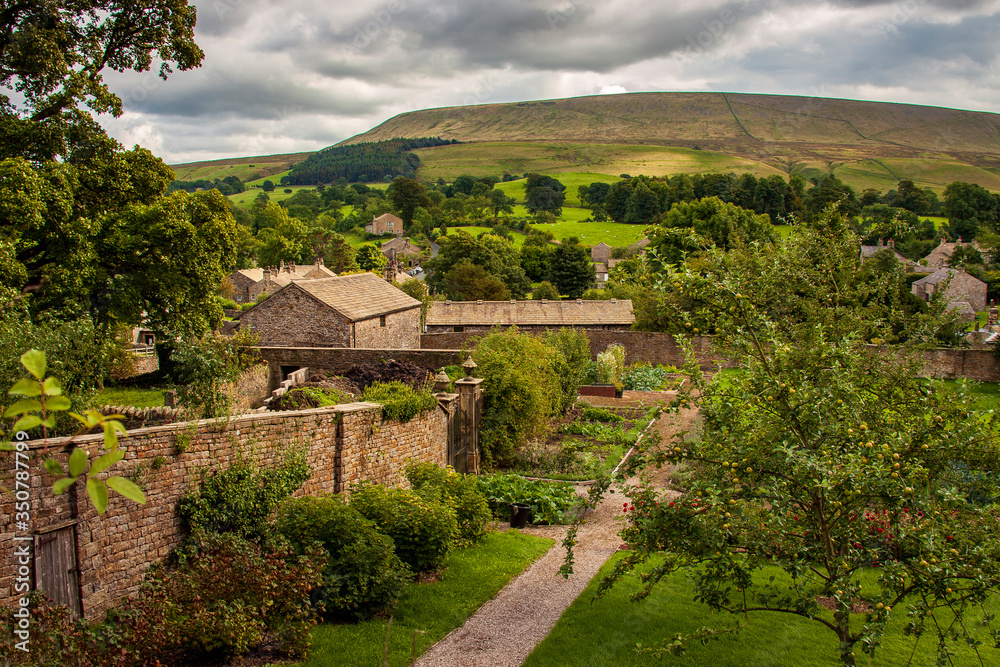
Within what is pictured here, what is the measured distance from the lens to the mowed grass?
8719 mm

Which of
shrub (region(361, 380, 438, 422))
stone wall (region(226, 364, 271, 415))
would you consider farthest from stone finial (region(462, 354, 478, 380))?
stone wall (region(226, 364, 271, 415))

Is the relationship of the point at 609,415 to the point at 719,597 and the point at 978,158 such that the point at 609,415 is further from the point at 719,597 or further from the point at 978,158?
the point at 978,158

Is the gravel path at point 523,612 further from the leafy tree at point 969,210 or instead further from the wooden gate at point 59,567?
the leafy tree at point 969,210

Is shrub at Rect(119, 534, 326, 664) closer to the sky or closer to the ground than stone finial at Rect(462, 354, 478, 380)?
closer to the ground

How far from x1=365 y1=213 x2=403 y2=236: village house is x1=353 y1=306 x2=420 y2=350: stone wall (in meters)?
80.3

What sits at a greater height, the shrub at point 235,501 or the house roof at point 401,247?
the house roof at point 401,247

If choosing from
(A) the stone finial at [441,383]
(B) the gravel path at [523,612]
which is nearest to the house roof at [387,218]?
(A) the stone finial at [441,383]

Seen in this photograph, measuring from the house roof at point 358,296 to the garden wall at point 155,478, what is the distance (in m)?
12.8

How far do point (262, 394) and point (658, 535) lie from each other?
17.3 meters

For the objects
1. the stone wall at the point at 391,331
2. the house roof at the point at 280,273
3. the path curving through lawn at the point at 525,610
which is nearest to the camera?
the path curving through lawn at the point at 525,610

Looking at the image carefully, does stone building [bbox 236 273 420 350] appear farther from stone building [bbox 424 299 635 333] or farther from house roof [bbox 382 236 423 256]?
house roof [bbox 382 236 423 256]

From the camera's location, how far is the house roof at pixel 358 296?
2594 cm

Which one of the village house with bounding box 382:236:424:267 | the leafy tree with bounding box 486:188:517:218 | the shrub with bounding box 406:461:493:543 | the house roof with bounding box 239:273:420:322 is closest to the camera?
the shrub with bounding box 406:461:493:543

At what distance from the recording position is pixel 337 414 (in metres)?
12.8
